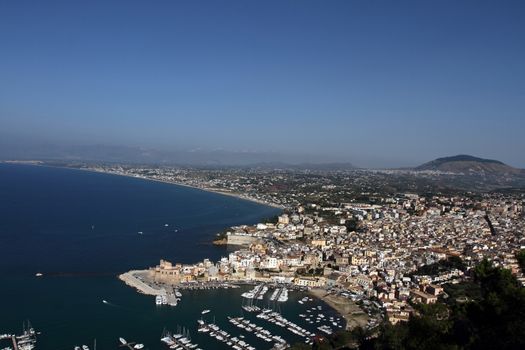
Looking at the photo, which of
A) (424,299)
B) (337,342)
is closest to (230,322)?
(337,342)

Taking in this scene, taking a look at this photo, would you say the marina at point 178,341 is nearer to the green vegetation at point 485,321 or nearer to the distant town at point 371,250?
the distant town at point 371,250

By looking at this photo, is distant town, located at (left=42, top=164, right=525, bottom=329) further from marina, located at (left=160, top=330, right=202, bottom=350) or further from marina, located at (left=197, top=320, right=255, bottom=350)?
marina, located at (left=160, top=330, right=202, bottom=350)

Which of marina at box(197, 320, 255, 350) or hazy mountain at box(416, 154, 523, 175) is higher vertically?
hazy mountain at box(416, 154, 523, 175)

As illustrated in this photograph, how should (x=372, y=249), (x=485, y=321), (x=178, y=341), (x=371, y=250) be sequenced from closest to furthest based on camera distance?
1. (x=485, y=321)
2. (x=178, y=341)
3. (x=371, y=250)
4. (x=372, y=249)

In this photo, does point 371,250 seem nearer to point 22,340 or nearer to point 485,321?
point 485,321

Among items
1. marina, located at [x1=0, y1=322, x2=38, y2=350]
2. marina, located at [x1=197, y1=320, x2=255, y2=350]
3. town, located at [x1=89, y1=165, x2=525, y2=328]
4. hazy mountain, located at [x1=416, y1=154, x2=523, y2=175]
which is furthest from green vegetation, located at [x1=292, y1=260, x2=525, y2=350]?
hazy mountain, located at [x1=416, y1=154, x2=523, y2=175]

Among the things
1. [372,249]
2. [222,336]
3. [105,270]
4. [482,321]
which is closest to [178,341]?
[222,336]
